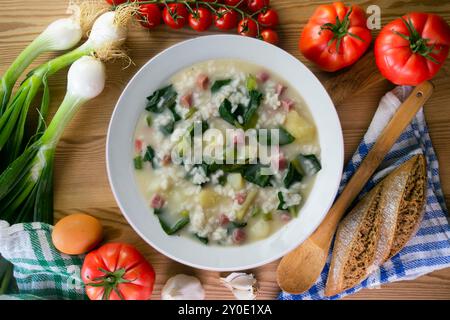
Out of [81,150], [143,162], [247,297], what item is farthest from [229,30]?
[247,297]

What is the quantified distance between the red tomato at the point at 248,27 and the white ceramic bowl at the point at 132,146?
180mm

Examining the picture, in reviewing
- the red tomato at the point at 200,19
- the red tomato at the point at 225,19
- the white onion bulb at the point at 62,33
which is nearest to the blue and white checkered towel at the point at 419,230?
the red tomato at the point at 225,19

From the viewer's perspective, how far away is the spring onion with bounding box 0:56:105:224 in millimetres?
2760

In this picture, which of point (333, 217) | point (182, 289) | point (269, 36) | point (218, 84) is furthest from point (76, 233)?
point (269, 36)

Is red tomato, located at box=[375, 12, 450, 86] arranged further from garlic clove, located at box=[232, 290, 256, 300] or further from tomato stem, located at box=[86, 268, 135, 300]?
tomato stem, located at box=[86, 268, 135, 300]

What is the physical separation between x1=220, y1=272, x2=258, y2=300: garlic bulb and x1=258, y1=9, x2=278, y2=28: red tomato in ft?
4.53

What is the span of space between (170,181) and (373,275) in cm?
120

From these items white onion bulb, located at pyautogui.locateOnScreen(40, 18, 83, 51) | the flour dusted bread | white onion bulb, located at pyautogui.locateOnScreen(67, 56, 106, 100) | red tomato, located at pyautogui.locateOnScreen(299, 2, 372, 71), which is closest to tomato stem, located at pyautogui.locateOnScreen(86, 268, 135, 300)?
white onion bulb, located at pyautogui.locateOnScreen(67, 56, 106, 100)

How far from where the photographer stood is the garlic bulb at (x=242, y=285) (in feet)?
8.95

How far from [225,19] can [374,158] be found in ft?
3.62

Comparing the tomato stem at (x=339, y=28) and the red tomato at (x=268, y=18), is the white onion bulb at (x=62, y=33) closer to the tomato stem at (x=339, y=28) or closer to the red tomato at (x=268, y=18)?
the red tomato at (x=268, y=18)

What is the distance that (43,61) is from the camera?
116 inches

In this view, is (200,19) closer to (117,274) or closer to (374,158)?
(374,158)

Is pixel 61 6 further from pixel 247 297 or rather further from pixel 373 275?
pixel 373 275
